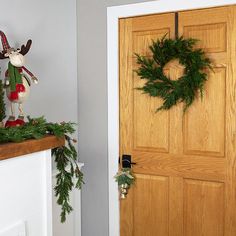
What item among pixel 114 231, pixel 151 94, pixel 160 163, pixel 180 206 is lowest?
pixel 114 231

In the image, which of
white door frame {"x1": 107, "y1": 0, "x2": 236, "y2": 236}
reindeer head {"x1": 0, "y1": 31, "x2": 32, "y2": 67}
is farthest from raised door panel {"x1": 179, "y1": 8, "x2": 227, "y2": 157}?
reindeer head {"x1": 0, "y1": 31, "x2": 32, "y2": 67}

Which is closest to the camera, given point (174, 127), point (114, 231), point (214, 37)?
point (214, 37)

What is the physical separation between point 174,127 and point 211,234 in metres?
0.78

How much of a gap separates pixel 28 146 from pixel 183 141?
3.93ft

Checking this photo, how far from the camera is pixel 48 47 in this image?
2371mm

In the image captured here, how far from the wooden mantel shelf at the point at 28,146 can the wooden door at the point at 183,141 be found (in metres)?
0.87

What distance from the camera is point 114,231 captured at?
263 cm

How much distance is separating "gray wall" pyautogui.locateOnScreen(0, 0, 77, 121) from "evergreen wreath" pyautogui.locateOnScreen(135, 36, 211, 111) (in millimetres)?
563

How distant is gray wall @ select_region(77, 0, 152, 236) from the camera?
2604 millimetres

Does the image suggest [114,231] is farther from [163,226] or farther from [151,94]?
[151,94]

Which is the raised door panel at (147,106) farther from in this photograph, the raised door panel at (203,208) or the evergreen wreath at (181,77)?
the raised door panel at (203,208)

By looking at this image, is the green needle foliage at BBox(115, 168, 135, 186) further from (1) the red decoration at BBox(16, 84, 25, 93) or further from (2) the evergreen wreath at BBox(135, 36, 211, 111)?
(1) the red decoration at BBox(16, 84, 25, 93)

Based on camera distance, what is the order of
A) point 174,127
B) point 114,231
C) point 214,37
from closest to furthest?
1. point 214,37
2. point 174,127
3. point 114,231

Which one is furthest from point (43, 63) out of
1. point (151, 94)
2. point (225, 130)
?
point (225, 130)
